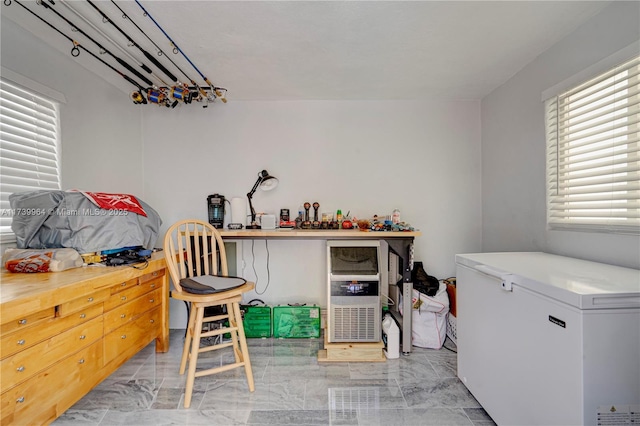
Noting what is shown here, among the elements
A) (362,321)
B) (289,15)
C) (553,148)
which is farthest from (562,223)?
(289,15)

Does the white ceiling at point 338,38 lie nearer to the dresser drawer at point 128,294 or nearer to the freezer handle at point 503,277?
the freezer handle at point 503,277

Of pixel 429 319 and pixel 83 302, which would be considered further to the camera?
pixel 429 319

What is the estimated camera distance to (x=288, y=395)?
5.98ft

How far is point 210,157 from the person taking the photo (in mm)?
2945

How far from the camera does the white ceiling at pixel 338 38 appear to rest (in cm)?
162

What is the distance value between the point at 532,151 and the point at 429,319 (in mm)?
1634

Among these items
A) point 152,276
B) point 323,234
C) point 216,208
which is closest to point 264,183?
point 216,208

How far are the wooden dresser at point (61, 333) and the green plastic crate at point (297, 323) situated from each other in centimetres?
113

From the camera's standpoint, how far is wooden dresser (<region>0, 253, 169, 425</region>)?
3.95 ft

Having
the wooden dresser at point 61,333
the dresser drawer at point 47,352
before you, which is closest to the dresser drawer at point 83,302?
the wooden dresser at point 61,333

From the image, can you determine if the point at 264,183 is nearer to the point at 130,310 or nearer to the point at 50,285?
the point at 130,310

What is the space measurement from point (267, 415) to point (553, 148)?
8.61ft

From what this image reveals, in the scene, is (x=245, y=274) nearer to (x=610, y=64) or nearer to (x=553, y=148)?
(x=553, y=148)

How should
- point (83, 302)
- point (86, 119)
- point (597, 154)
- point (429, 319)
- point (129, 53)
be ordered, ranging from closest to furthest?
point (83, 302)
point (597, 154)
point (129, 53)
point (86, 119)
point (429, 319)
